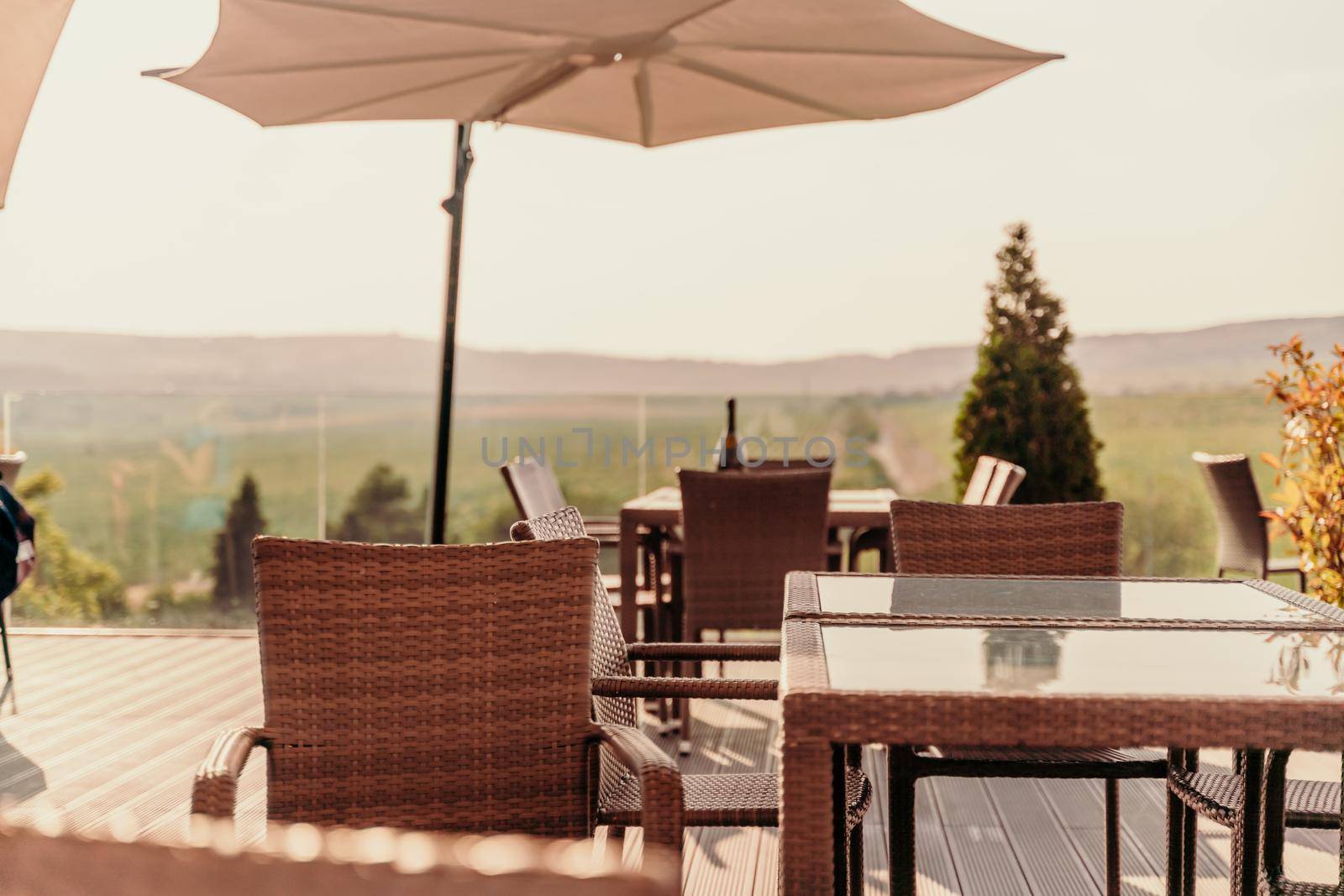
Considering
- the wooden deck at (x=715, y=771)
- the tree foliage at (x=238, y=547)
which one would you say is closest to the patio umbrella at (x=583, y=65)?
the wooden deck at (x=715, y=771)

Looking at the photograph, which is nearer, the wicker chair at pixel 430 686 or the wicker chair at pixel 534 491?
the wicker chair at pixel 430 686

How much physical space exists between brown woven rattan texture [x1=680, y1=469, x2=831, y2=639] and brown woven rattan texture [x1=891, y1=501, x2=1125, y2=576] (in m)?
1.17

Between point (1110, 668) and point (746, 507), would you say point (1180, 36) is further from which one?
point (1110, 668)

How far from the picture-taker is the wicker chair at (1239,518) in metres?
4.96

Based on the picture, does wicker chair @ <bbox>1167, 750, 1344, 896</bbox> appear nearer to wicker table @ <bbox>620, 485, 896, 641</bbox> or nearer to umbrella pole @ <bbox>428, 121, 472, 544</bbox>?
wicker table @ <bbox>620, 485, 896, 641</bbox>

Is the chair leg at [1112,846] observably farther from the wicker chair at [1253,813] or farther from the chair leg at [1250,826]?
the chair leg at [1250,826]

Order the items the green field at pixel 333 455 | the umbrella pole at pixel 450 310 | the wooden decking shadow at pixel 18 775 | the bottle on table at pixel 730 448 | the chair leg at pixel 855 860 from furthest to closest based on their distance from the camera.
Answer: the green field at pixel 333 455 < the bottle on table at pixel 730 448 < the umbrella pole at pixel 450 310 < the wooden decking shadow at pixel 18 775 < the chair leg at pixel 855 860

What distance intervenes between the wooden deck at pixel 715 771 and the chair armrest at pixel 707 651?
0.84 meters

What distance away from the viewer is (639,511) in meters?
4.22

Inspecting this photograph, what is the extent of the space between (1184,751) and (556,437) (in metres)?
7.83

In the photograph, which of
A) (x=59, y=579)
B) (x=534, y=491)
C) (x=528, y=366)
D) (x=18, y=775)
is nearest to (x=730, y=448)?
(x=534, y=491)

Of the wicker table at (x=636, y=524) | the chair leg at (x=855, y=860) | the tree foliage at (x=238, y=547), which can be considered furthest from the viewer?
the tree foliage at (x=238, y=547)

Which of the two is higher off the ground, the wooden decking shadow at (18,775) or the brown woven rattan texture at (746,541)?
the brown woven rattan texture at (746,541)

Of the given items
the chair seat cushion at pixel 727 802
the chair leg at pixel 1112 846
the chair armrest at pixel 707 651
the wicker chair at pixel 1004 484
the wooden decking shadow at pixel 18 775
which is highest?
the wicker chair at pixel 1004 484
